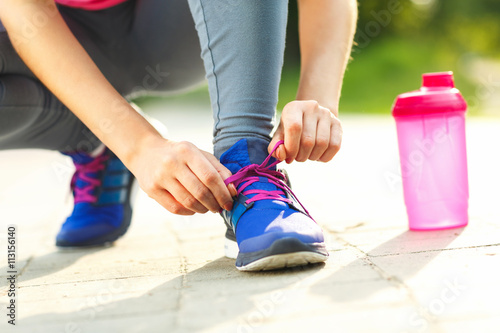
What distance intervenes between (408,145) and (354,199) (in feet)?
2.68

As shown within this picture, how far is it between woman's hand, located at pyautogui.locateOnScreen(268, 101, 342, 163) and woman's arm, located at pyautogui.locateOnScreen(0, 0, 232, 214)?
164 millimetres

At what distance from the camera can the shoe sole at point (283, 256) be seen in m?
1.42

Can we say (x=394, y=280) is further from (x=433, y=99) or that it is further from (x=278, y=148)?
(x=433, y=99)

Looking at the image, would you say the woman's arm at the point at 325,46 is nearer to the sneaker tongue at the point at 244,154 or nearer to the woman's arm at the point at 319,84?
the woman's arm at the point at 319,84

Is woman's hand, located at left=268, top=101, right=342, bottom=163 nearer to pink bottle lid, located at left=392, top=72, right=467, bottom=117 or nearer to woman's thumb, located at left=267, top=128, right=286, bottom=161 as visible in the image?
woman's thumb, located at left=267, top=128, right=286, bottom=161

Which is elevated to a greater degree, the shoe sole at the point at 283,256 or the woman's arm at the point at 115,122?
the woman's arm at the point at 115,122

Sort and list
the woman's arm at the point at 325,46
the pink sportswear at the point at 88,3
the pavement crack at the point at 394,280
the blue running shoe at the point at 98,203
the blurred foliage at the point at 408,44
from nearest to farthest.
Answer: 1. the pavement crack at the point at 394,280
2. the woman's arm at the point at 325,46
3. the pink sportswear at the point at 88,3
4. the blue running shoe at the point at 98,203
5. the blurred foliage at the point at 408,44

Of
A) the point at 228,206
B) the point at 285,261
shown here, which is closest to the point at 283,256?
the point at 285,261

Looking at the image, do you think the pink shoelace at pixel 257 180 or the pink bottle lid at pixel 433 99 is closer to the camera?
the pink shoelace at pixel 257 180

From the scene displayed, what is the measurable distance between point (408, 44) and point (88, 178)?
1757 cm

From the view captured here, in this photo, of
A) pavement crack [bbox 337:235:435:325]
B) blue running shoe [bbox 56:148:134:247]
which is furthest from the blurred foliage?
pavement crack [bbox 337:235:435:325]

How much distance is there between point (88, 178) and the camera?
7.31ft

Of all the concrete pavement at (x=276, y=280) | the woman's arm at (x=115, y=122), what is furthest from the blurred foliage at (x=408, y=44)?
the woman's arm at (x=115, y=122)

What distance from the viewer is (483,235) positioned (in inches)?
69.2
